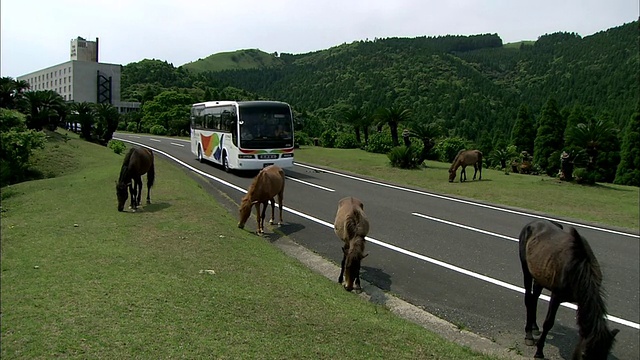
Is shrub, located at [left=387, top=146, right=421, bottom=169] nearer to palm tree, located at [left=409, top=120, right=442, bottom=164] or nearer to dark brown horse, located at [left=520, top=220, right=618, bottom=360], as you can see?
palm tree, located at [left=409, top=120, right=442, bottom=164]

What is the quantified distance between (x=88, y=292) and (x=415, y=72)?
119 m

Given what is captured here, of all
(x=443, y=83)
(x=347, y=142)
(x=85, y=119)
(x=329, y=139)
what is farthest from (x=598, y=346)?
(x=443, y=83)

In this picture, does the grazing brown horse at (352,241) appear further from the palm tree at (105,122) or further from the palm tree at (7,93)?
the palm tree at (7,93)

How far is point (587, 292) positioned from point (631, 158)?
33856 millimetres

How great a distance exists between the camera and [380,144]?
3491 centimetres

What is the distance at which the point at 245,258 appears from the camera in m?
8.66

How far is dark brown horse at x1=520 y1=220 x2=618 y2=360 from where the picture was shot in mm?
4691

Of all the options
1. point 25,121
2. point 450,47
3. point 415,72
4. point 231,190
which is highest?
point 450,47

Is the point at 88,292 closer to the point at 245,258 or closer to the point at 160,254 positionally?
the point at 160,254

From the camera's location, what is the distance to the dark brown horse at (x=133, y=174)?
11.9 meters

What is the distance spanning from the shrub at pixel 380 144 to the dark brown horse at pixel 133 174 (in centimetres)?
2303

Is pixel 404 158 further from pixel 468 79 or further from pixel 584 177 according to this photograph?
pixel 468 79

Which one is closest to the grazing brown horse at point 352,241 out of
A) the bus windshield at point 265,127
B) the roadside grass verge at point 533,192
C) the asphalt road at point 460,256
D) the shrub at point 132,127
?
the asphalt road at point 460,256

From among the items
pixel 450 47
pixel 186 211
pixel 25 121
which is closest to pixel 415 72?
pixel 450 47
